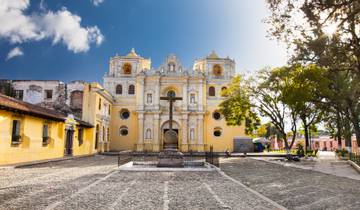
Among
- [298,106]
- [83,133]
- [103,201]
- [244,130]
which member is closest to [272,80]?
[298,106]

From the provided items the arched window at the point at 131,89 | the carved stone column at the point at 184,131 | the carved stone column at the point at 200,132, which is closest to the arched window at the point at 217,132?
the carved stone column at the point at 200,132

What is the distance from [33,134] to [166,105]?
2236cm

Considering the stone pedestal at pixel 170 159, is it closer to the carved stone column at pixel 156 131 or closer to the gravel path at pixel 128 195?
the gravel path at pixel 128 195

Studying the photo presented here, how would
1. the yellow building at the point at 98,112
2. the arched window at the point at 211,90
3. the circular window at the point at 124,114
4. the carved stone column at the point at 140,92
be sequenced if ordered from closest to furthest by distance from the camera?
the yellow building at the point at 98,112 < the carved stone column at the point at 140,92 < the circular window at the point at 124,114 < the arched window at the point at 211,90

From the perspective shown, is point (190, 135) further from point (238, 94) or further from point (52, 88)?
point (52, 88)

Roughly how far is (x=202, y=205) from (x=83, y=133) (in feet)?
76.7

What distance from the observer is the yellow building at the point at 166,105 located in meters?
38.3

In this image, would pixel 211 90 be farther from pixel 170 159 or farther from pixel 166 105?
pixel 170 159

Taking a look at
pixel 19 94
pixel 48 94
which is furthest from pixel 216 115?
pixel 19 94

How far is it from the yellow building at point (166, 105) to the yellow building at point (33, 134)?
11.5 metres

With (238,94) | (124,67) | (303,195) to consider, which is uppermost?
(124,67)

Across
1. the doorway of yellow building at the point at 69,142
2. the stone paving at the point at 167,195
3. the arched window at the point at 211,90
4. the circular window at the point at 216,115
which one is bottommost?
the stone paving at the point at 167,195

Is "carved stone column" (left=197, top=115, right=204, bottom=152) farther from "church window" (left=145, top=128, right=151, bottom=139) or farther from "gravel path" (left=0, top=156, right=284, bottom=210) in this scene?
"gravel path" (left=0, top=156, right=284, bottom=210)

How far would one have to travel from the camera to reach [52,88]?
3056cm
